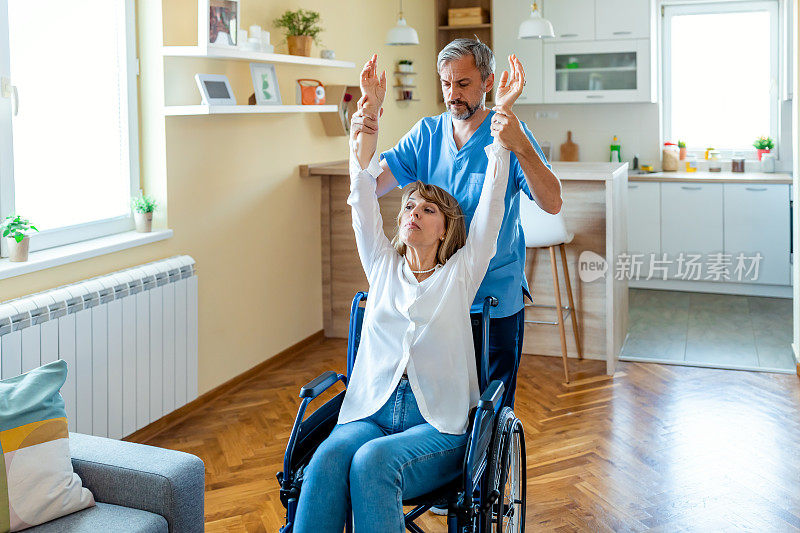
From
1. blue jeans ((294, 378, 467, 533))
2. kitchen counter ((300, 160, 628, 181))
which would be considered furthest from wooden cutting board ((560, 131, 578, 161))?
blue jeans ((294, 378, 467, 533))

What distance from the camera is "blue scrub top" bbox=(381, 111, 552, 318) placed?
2393mm

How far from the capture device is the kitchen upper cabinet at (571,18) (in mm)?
6551

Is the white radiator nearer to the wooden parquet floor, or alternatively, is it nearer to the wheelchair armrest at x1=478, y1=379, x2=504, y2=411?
the wooden parquet floor

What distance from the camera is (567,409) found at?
13.1 ft

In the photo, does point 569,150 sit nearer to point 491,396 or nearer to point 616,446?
point 616,446

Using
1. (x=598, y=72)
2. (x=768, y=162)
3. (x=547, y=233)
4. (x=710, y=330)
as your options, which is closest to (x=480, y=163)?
(x=547, y=233)

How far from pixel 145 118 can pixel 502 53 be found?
376 centimetres

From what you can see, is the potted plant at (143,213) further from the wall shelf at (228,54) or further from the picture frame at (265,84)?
the picture frame at (265,84)

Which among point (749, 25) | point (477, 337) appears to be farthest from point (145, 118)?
point (749, 25)

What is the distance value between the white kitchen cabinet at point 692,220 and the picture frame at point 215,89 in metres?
3.69

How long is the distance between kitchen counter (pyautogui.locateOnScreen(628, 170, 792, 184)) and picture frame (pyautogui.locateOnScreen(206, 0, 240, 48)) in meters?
3.61

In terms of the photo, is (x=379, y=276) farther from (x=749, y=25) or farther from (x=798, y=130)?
(x=749, y=25)

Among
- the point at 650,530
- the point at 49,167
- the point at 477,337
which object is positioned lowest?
the point at 650,530

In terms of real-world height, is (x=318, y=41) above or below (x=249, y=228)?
above
